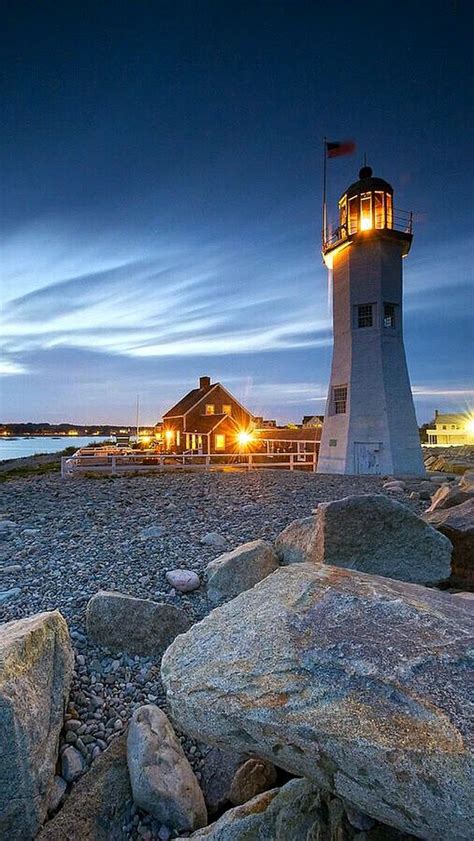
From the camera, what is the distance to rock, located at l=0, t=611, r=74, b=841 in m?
2.60

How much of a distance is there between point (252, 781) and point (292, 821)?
67cm

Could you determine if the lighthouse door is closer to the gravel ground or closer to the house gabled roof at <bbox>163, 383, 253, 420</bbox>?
the gravel ground

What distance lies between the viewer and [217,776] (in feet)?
9.96

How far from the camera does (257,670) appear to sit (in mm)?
2352

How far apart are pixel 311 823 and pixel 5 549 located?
6.31 meters

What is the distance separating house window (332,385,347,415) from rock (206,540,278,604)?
43.4 feet

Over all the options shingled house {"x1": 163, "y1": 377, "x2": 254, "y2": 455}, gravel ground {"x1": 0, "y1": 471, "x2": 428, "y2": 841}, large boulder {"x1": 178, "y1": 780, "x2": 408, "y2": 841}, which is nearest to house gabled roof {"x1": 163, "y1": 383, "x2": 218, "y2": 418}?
shingled house {"x1": 163, "y1": 377, "x2": 254, "y2": 455}

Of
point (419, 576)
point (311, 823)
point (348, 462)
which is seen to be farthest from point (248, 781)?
point (348, 462)

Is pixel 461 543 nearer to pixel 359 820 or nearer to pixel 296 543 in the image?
pixel 296 543

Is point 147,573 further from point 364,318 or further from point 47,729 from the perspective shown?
point 364,318

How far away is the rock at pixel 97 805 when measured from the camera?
2715 mm

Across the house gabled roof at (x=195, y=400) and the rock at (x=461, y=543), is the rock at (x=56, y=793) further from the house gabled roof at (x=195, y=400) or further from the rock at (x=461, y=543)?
the house gabled roof at (x=195, y=400)

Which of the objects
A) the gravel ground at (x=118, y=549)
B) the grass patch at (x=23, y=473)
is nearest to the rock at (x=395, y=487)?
the gravel ground at (x=118, y=549)

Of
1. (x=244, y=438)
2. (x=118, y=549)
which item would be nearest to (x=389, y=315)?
(x=118, y=549)
